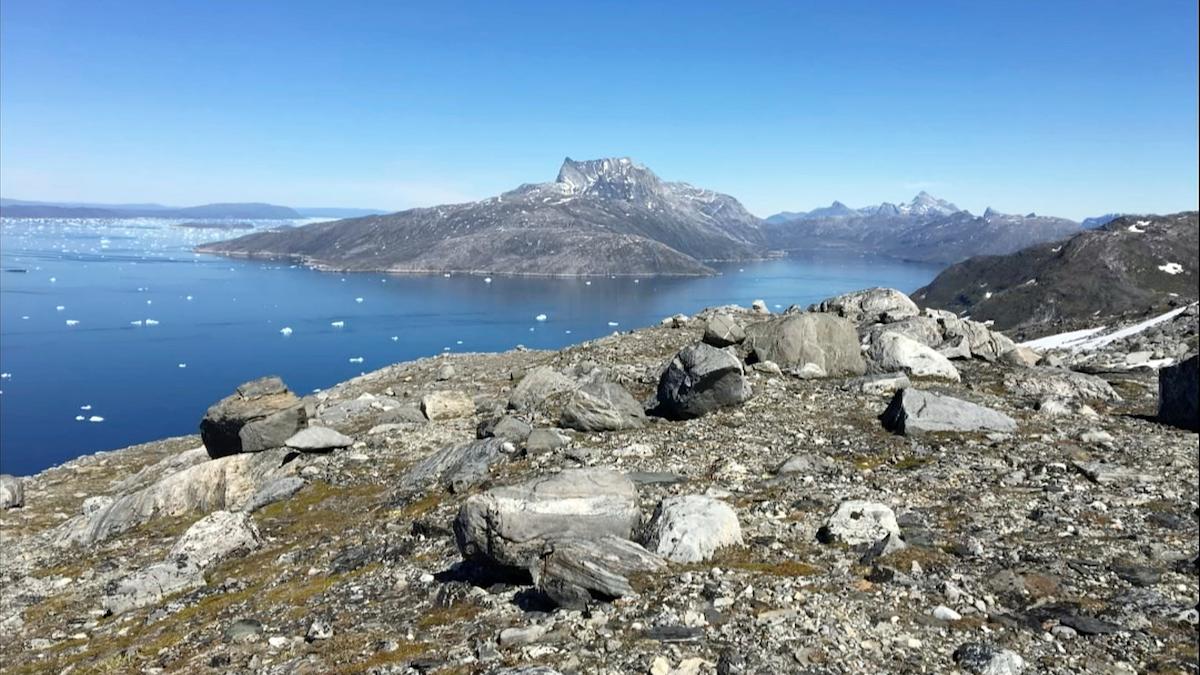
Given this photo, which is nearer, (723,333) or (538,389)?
(538,389)

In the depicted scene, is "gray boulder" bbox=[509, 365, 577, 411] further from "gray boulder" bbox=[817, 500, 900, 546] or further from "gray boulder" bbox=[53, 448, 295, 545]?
"gray boulder" bbox=[817, 500, 900, 546]

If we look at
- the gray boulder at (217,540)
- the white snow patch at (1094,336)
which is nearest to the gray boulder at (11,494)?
the gray boulder at (217,540)

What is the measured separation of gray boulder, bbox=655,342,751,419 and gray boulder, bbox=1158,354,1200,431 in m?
12.1

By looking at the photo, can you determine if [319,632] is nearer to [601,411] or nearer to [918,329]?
[601,411]

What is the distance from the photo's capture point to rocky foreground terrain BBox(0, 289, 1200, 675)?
930 cm

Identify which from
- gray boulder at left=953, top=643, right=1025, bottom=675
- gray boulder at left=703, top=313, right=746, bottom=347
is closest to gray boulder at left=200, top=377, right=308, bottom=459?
gray boulder at left=703, top=313, right=746, bottom=347

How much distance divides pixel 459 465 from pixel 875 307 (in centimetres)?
2661

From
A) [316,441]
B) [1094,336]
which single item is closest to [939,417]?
[316,441]

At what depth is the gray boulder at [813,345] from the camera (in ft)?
88.9

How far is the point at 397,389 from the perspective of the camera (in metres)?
39.9

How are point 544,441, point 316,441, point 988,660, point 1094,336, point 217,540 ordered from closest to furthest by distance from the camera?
point 988,660 → point 217,540 → point 544,441 → point 316,441 → point 1094,336

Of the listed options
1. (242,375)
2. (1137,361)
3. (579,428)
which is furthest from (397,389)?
(242,375)

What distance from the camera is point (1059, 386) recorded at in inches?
947

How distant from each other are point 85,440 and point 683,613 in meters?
131
